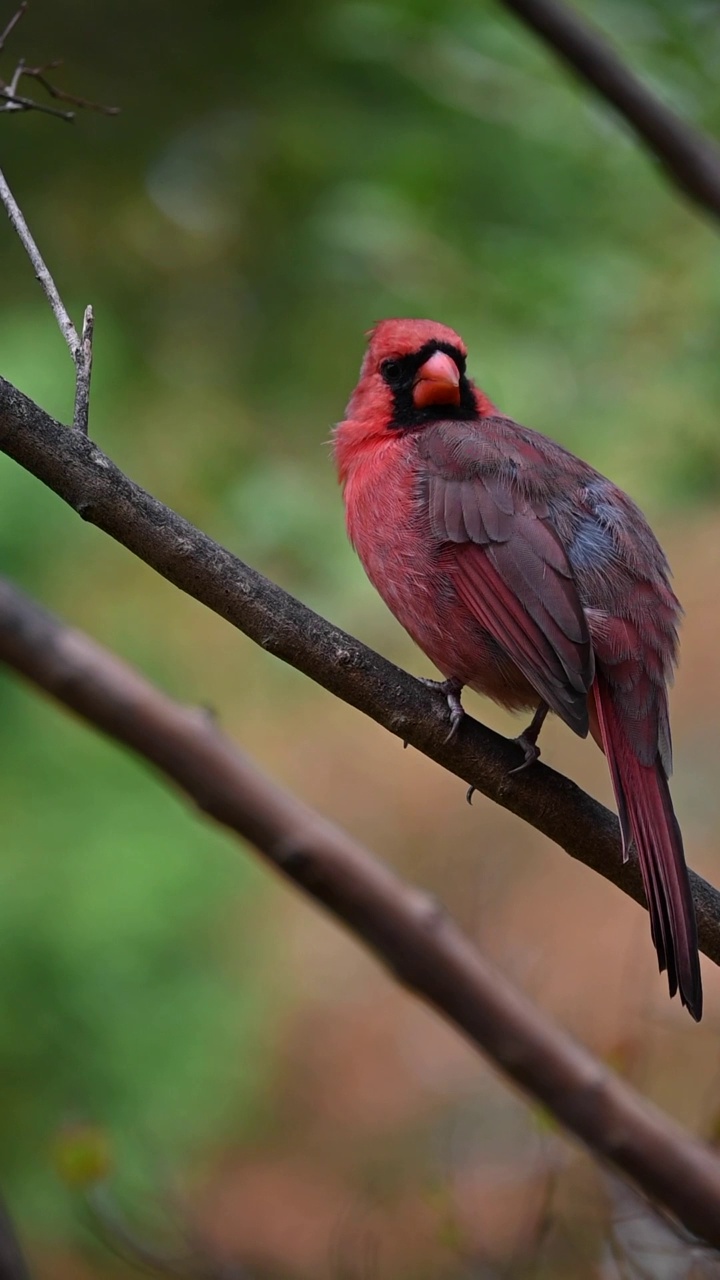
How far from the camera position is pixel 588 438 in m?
3.99

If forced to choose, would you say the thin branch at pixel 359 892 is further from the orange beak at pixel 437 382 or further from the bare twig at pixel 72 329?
the orange beak at pixel 437 382

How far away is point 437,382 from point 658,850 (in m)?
1.43

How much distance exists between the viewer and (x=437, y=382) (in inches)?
135

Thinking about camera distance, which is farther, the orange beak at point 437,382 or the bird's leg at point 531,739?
the orange beak at point 437,382

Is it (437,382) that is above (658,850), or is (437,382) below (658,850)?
above

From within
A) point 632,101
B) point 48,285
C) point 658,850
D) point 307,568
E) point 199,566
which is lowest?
point 199,566

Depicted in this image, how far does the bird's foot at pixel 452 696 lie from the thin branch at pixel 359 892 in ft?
3.85

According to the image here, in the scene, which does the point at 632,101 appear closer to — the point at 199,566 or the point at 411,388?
the point at 411,388

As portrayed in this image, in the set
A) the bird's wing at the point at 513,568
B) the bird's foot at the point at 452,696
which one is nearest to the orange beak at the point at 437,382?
the bird's wing at the point at 513,568

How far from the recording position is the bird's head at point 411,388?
345cm

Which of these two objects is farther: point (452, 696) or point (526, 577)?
point (526, 577)

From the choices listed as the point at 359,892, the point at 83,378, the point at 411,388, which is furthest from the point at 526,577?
the point at 359,892

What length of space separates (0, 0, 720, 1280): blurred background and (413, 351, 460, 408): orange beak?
A: 0.38 meters

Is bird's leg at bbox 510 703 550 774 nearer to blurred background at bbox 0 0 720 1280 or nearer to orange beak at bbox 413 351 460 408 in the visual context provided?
blurred background at bbox 0 0 720 1280
